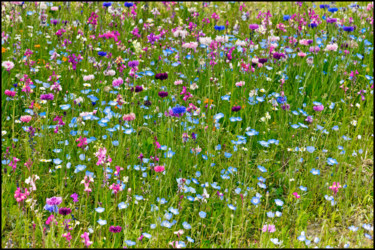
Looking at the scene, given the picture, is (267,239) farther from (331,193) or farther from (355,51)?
(355,51)

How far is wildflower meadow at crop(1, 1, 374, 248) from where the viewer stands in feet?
8.81

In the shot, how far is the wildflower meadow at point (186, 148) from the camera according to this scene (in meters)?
2.69

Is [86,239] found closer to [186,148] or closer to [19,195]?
[19,195]

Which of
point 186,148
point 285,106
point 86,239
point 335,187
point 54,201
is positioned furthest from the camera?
point 285,106

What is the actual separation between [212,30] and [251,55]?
1171mm

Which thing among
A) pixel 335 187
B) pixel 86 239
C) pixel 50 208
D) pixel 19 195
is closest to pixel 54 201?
pixel 50 208

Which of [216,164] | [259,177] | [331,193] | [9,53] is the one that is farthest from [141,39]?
[331,193]

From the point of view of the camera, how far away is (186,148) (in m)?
3.10

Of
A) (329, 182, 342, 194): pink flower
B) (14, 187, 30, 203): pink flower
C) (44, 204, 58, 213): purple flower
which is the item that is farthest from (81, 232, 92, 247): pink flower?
(329, 182, 342, 194): pink flower

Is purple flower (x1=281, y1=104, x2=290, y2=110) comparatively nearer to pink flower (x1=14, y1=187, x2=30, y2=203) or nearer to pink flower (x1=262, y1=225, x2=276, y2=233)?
pink flower (x1=262, y1=225, x2=276, y2=233)

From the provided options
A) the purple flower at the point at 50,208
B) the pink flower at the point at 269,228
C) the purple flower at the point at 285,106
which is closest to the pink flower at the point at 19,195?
the purple flower at the point at 50,208

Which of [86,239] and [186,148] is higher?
[186,148]

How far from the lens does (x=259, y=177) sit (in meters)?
3.06

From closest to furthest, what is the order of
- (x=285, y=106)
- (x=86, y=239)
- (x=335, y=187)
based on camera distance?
(x=86, y=239), (x=335, y=187), (x=285, y=106)
